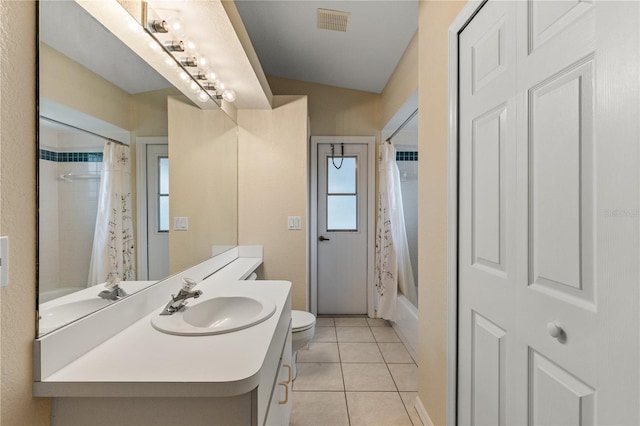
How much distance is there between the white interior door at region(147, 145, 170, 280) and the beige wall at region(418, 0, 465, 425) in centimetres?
136

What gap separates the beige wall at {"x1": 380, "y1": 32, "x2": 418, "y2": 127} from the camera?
2.46 metres

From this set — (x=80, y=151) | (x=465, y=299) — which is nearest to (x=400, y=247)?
(x=465, y=299)

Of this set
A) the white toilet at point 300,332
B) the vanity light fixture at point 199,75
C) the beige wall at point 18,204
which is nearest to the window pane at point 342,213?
the white toilet at point 300,332

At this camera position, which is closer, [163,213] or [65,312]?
[65,312]

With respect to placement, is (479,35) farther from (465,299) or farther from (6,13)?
(6,13)

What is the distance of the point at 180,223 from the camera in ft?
5.76

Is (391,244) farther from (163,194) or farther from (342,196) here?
(163,194)

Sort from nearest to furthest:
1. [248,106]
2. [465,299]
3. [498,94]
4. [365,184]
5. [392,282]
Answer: [498,94]
[465,299]
[248,106]
[392,282]
[365,184]

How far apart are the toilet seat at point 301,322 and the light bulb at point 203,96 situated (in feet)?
5.24

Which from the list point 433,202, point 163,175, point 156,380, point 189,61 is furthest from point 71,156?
point 433,202

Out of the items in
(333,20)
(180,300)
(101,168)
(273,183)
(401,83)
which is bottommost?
(180,300)

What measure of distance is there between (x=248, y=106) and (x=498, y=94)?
7.09 feet

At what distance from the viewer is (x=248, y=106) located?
283 cm

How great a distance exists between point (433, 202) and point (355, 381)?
1428mm
